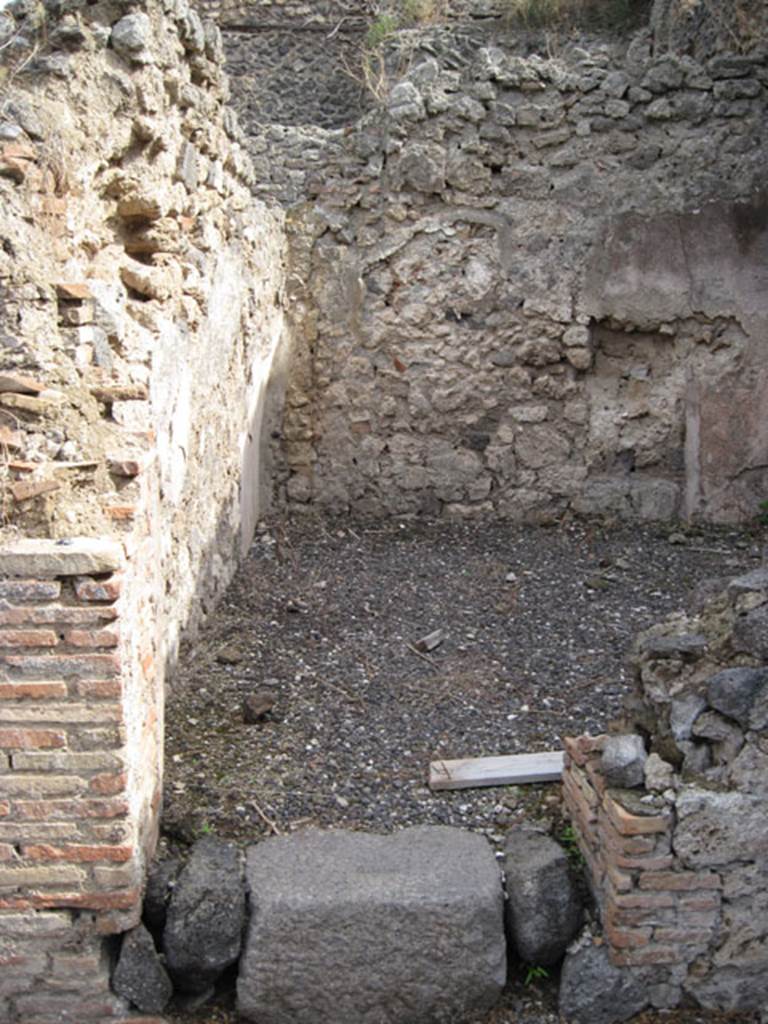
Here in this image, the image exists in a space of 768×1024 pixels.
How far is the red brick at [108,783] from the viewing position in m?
2.71

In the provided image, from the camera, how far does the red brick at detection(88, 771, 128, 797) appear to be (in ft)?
8.90

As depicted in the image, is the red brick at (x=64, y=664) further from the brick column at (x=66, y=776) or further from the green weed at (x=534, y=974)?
the green weed at (x=534, y=974)

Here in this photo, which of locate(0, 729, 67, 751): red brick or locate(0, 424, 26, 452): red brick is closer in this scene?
locate(0, 729, 67, 751): red brick

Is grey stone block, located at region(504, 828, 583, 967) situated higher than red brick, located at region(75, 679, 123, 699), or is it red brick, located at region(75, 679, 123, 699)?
red brick, located at region(75, 679, 123, 699)

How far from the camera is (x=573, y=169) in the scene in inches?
236

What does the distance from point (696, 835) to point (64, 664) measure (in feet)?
5.95

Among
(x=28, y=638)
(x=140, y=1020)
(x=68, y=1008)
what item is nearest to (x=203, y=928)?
(x=140, y=1020)

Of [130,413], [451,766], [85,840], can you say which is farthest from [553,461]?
[85,840]

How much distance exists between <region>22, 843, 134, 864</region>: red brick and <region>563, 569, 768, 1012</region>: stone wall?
1.39 metres

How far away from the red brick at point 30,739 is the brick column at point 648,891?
5.14ft

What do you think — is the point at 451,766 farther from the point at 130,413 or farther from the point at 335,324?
the point at 335,324

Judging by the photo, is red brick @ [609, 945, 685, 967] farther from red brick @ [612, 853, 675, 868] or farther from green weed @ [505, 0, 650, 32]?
green weed @ [505, 0, 650, 32]

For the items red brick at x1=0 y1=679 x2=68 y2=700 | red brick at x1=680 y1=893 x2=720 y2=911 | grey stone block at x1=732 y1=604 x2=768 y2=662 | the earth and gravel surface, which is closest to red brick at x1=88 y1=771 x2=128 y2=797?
red brick at x1=0 y1=679 x2=68 y2=700

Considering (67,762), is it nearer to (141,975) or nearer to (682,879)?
(141,975)
